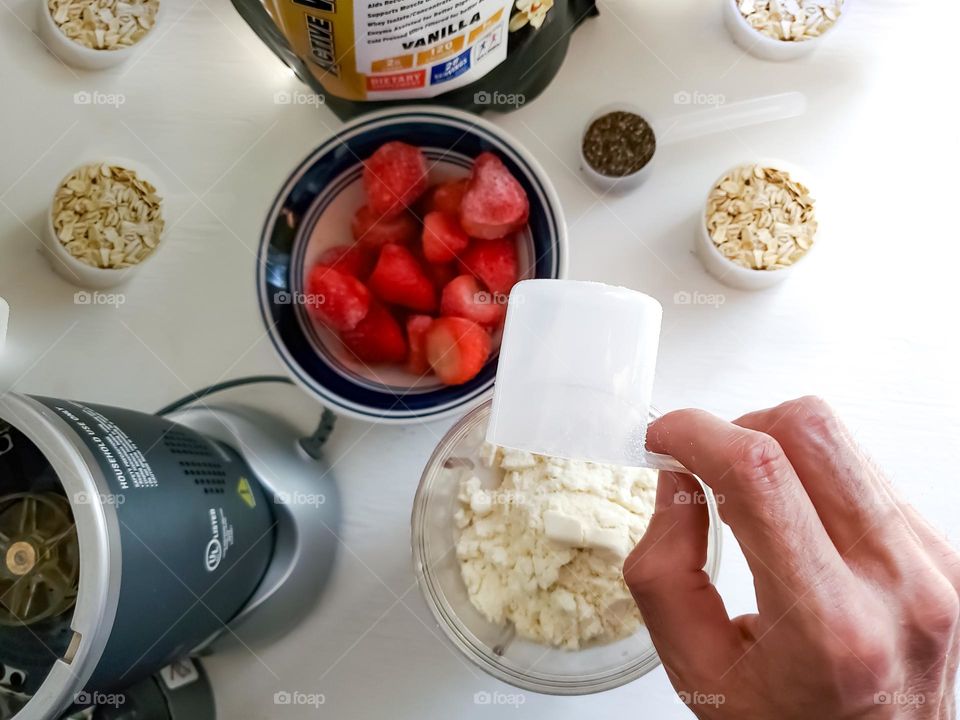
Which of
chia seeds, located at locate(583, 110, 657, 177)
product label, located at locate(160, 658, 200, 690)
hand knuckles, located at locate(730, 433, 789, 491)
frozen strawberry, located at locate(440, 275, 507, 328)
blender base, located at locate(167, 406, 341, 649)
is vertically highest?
chia seeds, located at locate(583, 110, 657, 177)

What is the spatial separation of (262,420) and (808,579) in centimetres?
51

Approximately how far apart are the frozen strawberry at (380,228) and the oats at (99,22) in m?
0.32

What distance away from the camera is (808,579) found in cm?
42

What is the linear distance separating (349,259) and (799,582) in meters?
0.46

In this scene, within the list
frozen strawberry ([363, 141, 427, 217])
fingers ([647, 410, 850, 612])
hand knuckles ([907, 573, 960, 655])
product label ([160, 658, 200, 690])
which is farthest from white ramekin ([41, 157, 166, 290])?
hand knuckles ([907, 573, 960, 655])

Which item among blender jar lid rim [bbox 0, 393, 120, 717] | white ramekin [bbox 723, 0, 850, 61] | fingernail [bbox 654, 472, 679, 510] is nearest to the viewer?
blender jar lid rim [bbox 0, 393, 120, 717]

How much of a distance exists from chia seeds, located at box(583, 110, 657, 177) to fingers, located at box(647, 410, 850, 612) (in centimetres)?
37

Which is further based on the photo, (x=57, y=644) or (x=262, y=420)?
(x=262, y=420)

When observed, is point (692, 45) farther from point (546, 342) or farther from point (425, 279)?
point (546, 342)

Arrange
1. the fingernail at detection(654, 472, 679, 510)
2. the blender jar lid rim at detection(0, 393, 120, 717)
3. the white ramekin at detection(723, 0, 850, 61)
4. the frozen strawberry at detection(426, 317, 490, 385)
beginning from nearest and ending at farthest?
1. the blender jar lid rim at detection(0, 393, 120, 717)
2. the fingernail at detection(654, 472, 679, 510)
3. the frozen strawberry at detection(426, 317, 490, 385)
4. the white ramekin at detection(723, 0, 850, 61)

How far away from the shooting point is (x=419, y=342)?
2.27 feet

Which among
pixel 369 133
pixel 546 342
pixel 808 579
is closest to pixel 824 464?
pixel 808 579

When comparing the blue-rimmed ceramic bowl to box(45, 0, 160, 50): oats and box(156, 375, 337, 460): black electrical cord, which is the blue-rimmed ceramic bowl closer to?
box(156, 375, 337, 460): black electrical cord

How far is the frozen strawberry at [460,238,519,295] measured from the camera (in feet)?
2.24
